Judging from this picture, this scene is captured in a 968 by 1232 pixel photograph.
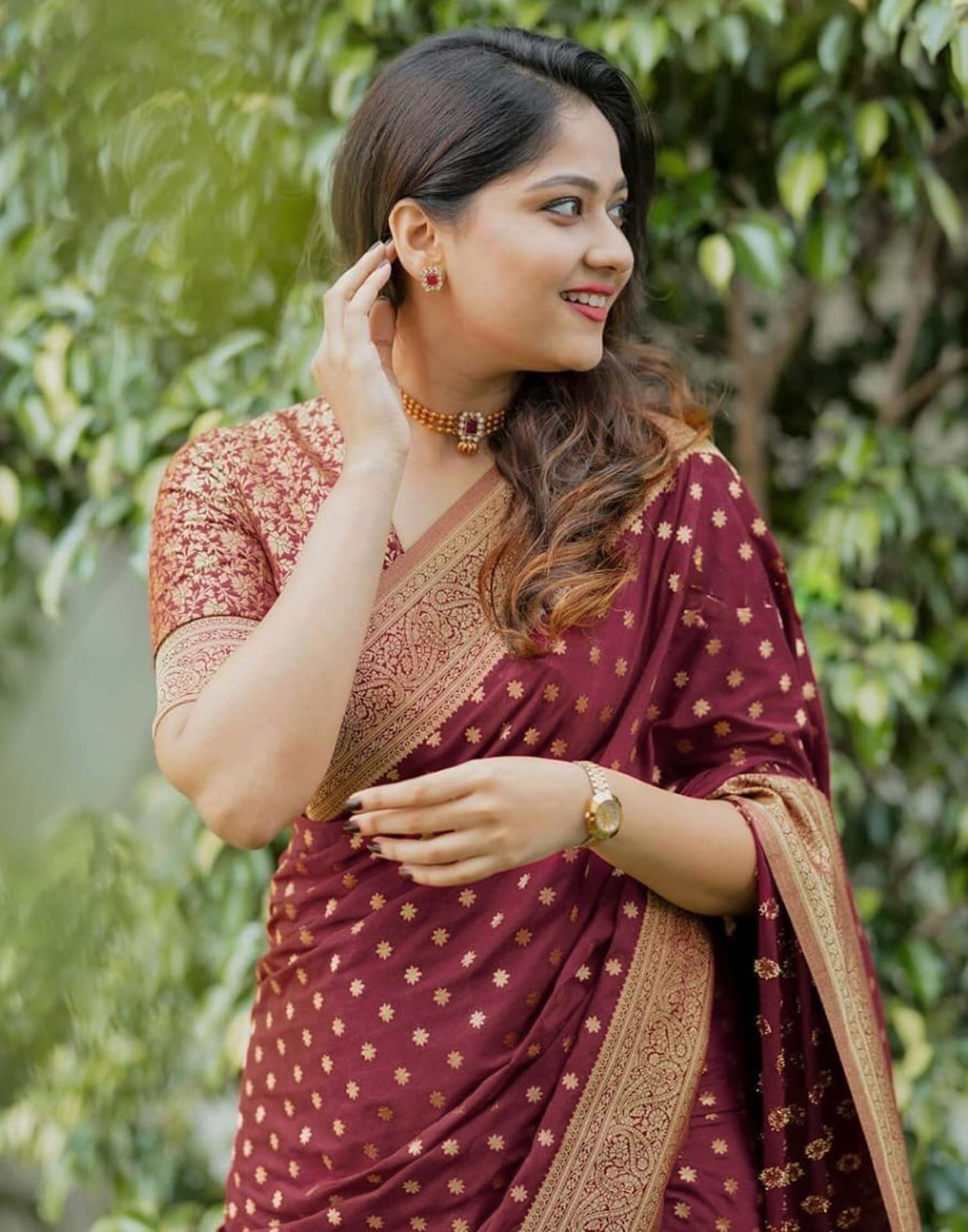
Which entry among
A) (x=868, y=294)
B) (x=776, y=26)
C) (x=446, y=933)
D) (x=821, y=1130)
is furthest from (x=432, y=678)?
(x=868, y=294)

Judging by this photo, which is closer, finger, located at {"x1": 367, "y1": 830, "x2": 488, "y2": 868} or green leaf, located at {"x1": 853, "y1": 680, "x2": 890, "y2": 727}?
finger, located at {"x1": 367, "y1": 830, "x2": 488, "y2": 868}

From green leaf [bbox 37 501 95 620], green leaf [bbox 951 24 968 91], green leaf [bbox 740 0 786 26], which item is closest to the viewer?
green leaf [bbox 951 24 968 91]

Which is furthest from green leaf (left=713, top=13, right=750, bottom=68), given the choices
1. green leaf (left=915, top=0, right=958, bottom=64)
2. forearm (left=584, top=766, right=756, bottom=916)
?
forearm (left=584, top=766, right=756, bottom=916)

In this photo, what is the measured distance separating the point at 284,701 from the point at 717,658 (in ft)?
1.44

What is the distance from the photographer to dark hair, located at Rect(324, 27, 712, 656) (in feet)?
4.86

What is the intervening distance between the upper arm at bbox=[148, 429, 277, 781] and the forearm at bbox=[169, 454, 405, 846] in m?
0.03

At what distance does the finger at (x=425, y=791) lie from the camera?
1231mm

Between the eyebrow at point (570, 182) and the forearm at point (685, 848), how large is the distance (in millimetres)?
511

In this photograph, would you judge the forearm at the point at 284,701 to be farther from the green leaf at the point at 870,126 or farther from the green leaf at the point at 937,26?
the green leaf at the point at 870,126

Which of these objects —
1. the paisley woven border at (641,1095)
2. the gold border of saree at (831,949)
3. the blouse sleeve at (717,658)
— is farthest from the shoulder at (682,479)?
the paisley woven border at (641,1095)

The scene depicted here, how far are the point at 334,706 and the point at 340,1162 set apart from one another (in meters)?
0.44

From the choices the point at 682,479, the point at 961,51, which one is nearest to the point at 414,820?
the point at 682,479

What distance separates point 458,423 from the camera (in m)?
1.59

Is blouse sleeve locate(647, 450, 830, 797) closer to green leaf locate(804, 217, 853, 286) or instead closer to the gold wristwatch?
the gold wristwatch
